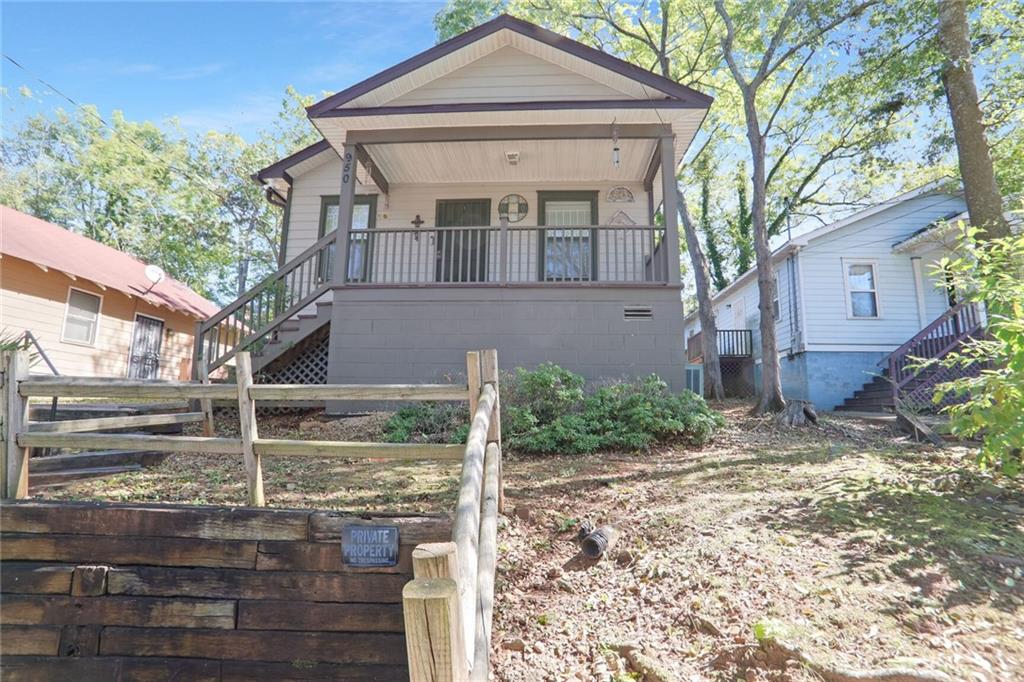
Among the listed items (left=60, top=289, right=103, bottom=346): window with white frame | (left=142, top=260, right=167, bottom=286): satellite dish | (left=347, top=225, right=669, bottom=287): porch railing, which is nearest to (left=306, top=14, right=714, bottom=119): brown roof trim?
(left=347, top=225, right=669, bottom=287): porch railing

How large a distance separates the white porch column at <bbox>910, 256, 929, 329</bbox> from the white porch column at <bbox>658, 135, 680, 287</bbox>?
9039 mm

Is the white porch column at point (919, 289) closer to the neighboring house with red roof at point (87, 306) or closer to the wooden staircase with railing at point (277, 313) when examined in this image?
the wooden staircase with railing at point (277, 313)

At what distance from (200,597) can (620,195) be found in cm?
933

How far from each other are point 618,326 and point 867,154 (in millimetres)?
13023

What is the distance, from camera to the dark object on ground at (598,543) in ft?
10.7

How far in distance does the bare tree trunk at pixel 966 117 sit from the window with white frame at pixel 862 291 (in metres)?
6.48

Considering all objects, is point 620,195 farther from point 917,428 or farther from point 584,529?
point 584,529

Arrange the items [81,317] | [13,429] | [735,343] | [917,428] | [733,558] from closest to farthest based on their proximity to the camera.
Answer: [733,558] < [13,429] < [917,428] < [81,317] < [735,343]

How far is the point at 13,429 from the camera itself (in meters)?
3.19

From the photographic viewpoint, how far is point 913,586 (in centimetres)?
268

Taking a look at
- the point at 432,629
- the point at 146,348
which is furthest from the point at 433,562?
the point at 146,348

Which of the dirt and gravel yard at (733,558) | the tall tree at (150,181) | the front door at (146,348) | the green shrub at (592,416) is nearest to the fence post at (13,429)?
the dirt and gravel yard at (733,558)

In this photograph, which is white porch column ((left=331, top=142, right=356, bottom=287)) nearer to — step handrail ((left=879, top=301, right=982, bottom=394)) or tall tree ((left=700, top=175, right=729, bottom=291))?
step handrail ((left=879, top=301, right=982, bottom=394))

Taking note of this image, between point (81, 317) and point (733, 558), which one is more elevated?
point (81, 317)
